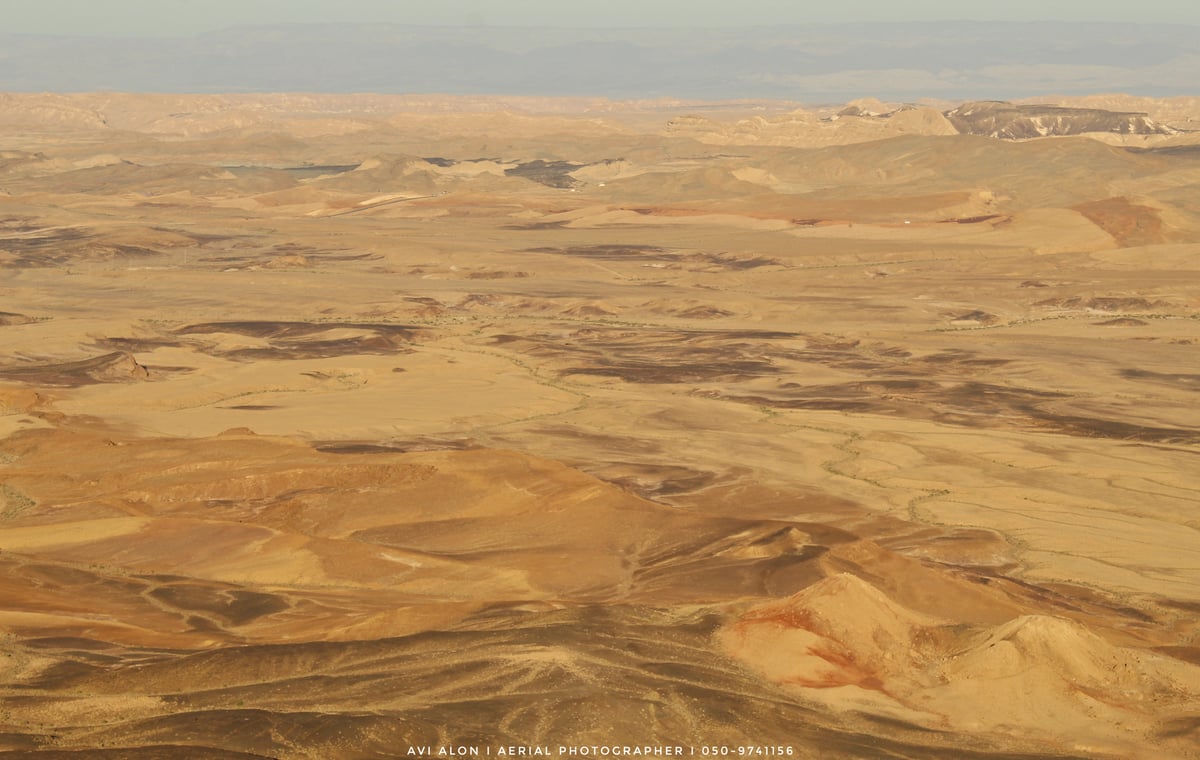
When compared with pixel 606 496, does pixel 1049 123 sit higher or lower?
higher

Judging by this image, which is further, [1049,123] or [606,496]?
[1049,123]

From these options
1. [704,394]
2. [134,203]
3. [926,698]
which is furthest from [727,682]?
[134,203]

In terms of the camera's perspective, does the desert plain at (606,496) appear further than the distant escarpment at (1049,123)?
No

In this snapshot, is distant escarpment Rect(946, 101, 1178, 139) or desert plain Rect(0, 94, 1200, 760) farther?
distant escarpment Rect(946, 101, 1178, 139)

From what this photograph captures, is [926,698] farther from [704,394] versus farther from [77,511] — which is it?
[704,394]
